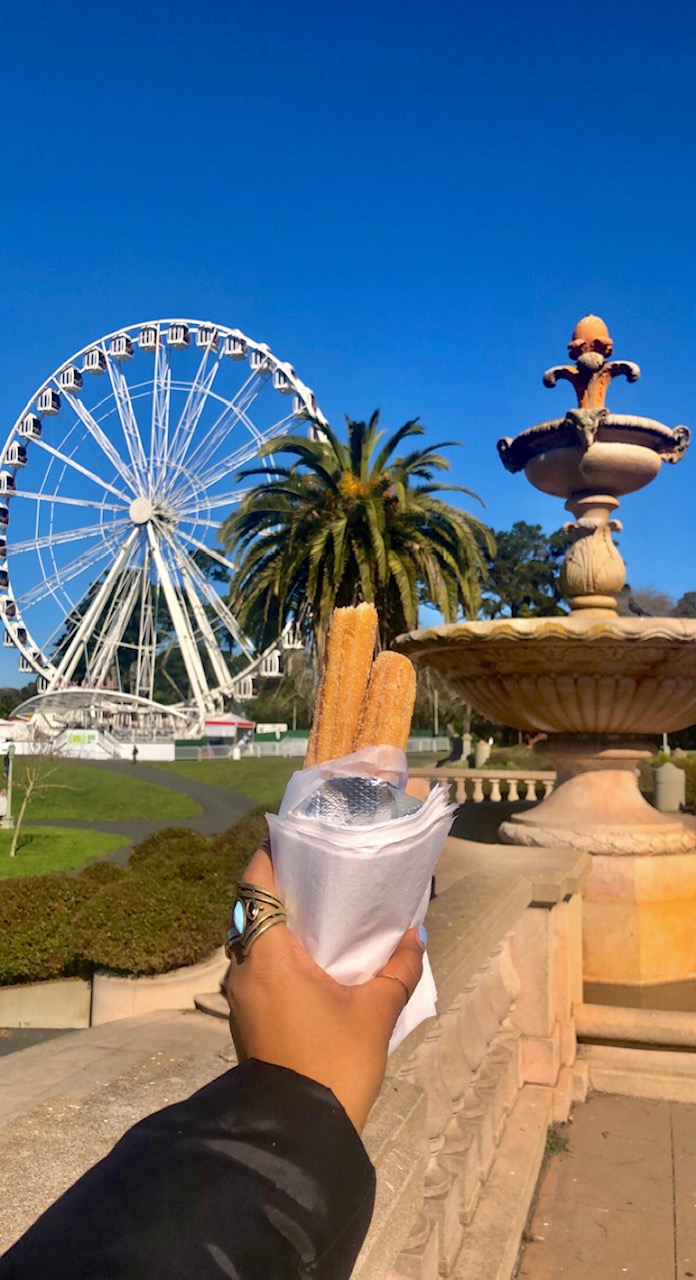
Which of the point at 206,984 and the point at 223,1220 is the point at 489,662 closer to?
the point at 206,984

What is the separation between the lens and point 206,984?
21.1 ft

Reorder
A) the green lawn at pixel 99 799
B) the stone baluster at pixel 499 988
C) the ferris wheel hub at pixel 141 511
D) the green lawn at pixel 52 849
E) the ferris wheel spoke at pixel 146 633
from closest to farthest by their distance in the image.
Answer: the stone baluster at pixel 499 988 → the green lawn at pixel 52 849 → the green lawn at pixel 99 799 → the ferris wheel hub at pixel 141 511 → the ferris wheel spoke at pixel 146 633

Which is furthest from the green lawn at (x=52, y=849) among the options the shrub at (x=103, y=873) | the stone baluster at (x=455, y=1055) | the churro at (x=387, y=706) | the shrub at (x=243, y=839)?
the churro at (x=387, y=706)

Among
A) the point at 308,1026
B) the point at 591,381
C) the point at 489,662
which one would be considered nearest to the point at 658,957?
the point at 489,662

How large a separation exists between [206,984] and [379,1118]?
5.14 m

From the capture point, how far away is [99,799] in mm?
26562

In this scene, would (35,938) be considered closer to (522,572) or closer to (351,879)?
(351,879)

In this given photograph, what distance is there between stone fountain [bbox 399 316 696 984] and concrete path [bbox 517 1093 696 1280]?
145 centimetres

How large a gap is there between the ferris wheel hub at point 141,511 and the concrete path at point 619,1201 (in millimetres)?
37599

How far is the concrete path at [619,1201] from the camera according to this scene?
2918mm

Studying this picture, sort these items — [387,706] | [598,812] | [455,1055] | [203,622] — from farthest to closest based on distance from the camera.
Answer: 1. [203,622]
2. [598,812]
3. [455,1055]
4. [387,706]

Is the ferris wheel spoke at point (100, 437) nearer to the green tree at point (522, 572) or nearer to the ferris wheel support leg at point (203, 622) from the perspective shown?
the ferris wheel support leg at point (203, 622)

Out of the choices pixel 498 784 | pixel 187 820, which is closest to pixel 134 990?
pixel 498 784

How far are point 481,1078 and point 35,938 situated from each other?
17.2 feet
